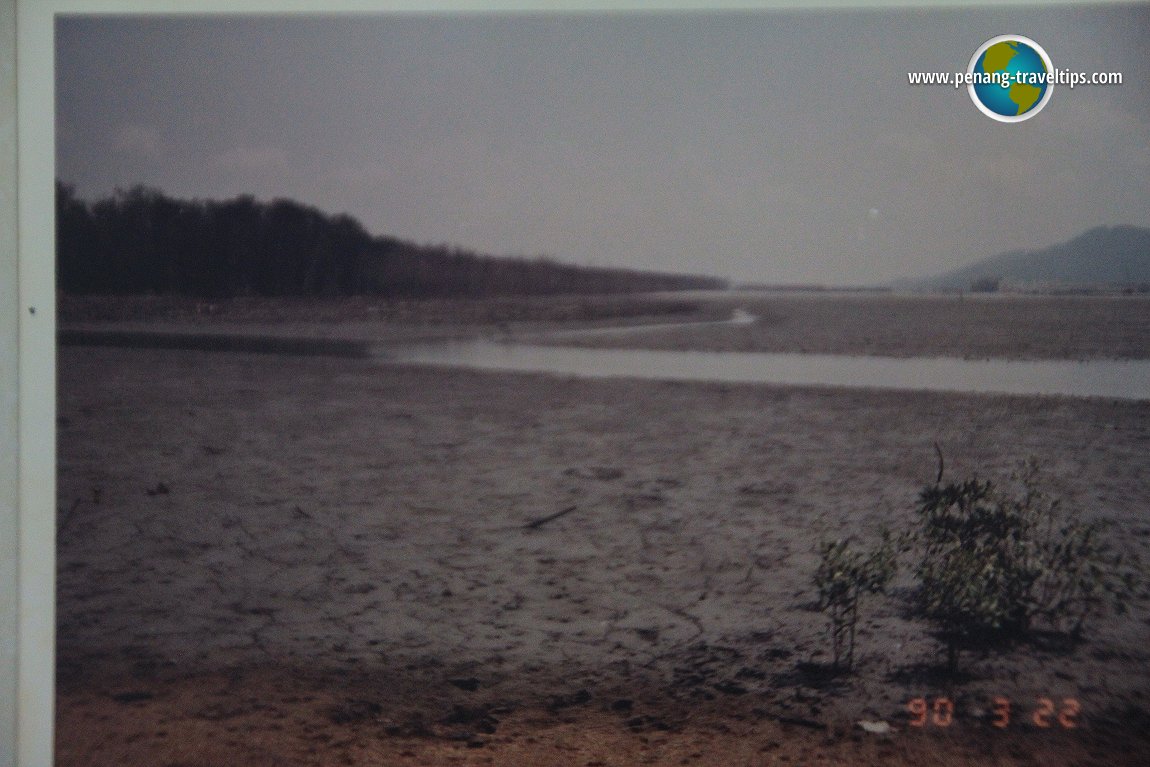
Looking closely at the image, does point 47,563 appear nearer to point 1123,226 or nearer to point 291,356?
point 291,356

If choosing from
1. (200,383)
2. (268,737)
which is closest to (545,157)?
(200,383)

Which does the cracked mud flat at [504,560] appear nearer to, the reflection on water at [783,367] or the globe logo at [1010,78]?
the reflection on water at [783,367]

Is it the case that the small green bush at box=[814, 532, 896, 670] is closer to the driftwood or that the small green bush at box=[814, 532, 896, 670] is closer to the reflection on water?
the reflection on water

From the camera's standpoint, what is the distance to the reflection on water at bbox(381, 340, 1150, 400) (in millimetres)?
3295

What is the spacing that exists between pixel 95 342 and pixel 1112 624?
3870 millimetres

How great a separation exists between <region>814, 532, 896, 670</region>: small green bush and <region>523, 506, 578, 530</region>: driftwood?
91cm

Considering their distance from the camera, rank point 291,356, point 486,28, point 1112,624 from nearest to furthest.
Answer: point 1112,624 → point 486,28 → point 291,356

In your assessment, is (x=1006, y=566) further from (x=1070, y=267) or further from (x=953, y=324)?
(x=1070, y=267)

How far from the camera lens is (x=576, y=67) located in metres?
3.44

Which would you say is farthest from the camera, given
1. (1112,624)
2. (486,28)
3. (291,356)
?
(291,356)

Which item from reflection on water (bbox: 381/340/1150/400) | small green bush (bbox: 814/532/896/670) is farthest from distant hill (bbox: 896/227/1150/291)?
small green bush (bbox: 814/532/896/670)
